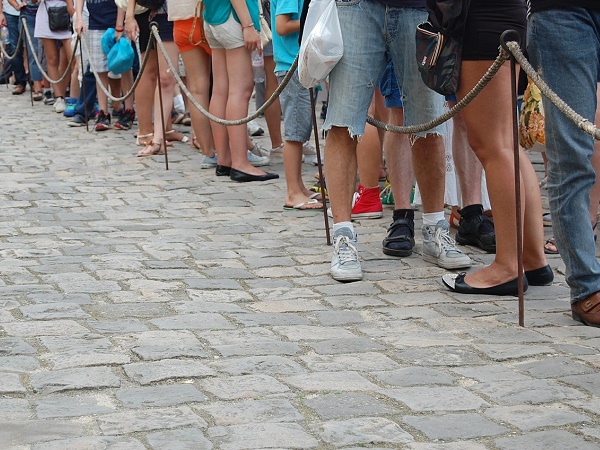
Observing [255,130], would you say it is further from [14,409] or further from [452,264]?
[14,409]

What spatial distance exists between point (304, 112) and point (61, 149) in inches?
159

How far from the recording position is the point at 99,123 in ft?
40.3

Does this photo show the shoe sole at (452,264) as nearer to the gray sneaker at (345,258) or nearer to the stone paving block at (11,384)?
the gray sneaker at (345,258)

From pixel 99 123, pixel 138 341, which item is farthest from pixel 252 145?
pixel 138 341

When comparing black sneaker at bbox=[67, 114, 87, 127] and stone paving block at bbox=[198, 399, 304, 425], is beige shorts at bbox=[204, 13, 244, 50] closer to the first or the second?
black sneaker at bbox=[67, 114, 87, 127]

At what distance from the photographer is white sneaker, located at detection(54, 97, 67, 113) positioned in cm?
1437

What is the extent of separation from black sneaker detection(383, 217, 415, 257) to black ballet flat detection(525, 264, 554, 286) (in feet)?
3.00

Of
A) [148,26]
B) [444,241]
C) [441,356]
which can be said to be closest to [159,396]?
[441,356]

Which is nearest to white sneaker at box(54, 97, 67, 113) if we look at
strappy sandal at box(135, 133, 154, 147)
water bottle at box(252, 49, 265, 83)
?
strappy sandal at box(135, 133, 154, 147)

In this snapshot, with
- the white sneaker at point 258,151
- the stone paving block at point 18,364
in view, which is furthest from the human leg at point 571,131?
the white sneaker at point 258,151

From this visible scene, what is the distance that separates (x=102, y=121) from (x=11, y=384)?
8.61 metres

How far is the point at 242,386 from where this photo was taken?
3953 millimetres

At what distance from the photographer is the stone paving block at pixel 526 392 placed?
3.79 metres

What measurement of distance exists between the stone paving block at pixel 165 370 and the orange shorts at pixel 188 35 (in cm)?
508
